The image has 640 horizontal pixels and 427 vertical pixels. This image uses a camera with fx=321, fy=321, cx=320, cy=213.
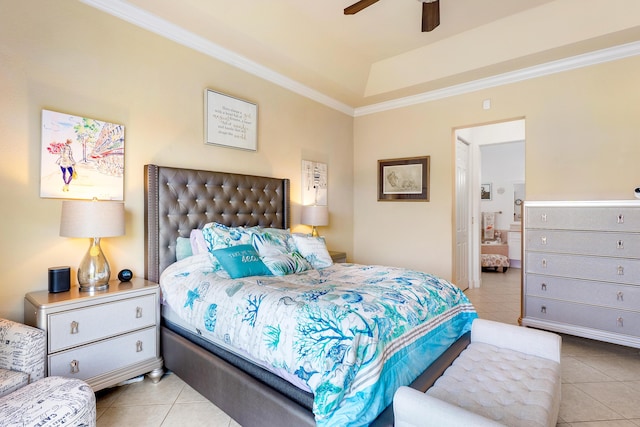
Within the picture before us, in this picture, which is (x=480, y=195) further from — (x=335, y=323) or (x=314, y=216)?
(x=335, y=323)

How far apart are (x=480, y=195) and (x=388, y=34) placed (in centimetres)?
347

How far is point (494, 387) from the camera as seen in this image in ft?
5.24

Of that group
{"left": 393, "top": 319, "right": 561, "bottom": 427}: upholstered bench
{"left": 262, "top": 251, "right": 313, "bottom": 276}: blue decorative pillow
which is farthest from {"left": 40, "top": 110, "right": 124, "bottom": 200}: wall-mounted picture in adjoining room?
{"left": 393, "top": 319, "right": 561, "bottom": 427}: upholstered bench

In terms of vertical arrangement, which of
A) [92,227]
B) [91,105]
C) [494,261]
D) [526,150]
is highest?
[91,105]

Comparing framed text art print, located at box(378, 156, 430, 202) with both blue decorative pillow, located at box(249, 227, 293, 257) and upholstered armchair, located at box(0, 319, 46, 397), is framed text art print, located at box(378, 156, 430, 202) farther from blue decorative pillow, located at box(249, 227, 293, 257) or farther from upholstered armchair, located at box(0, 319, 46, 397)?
upholstered armchair, located at box(0, 319, 46, 397)

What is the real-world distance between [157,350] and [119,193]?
4.02 ft

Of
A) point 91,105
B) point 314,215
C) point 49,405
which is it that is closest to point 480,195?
point 314,215

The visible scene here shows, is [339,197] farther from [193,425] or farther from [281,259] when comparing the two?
[193,425]

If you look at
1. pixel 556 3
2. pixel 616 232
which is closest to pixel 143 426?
pixel 616 232

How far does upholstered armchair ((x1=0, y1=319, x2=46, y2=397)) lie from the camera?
1.59 m

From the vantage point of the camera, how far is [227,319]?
1.84 meters

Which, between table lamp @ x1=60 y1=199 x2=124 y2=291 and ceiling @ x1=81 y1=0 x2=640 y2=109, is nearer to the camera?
table lamp @ x1=60 y1=199 x2=124 y2=291

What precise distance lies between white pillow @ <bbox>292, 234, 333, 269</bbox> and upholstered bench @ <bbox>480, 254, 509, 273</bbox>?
15.1ft

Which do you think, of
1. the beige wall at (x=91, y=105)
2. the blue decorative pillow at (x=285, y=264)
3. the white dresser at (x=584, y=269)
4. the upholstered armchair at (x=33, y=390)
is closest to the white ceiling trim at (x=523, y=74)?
the white dresser at (x=584, y=269)
